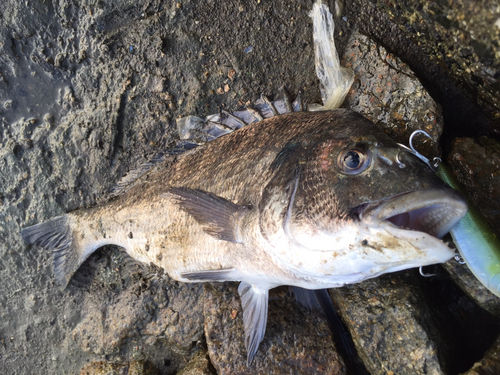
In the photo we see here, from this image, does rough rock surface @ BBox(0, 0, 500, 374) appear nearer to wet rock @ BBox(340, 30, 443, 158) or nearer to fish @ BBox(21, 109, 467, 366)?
wet rock @ BBox(340, 30, 443, 158)

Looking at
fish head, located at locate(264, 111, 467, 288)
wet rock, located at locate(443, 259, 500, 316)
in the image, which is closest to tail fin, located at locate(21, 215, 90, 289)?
fish head, located at locate(264, 111, 467, 288)

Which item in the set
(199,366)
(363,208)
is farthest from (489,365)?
(199,366)

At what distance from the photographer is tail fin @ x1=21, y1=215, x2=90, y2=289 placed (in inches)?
118

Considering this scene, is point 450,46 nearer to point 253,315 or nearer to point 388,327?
point 388,327

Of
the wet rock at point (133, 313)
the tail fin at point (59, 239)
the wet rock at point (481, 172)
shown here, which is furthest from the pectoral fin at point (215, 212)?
the wet rock at point (481, 172)

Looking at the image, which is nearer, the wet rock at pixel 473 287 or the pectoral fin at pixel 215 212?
the pectoral fin at pixel 215 212

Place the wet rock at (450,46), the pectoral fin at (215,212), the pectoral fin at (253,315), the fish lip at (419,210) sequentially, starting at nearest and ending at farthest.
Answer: the fish lip at (419,210), the wet rock at (450,46), the pectoral fin at (215,212), the pectoral fin at (253,315)

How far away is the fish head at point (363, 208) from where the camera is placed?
1.57m

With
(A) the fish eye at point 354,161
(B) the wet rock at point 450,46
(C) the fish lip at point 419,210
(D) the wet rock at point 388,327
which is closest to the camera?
(C) the fish lip at point 419,210

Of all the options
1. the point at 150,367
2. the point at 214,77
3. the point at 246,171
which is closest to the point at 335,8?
the point at 214,77

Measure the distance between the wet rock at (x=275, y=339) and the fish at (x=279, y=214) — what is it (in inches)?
6.8

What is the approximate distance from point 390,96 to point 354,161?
1.23 metres

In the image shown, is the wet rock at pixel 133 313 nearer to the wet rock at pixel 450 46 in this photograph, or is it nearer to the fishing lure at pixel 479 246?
the fishing lure at pixel 479 246

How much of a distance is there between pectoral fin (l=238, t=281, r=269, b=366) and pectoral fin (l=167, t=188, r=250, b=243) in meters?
0.63
